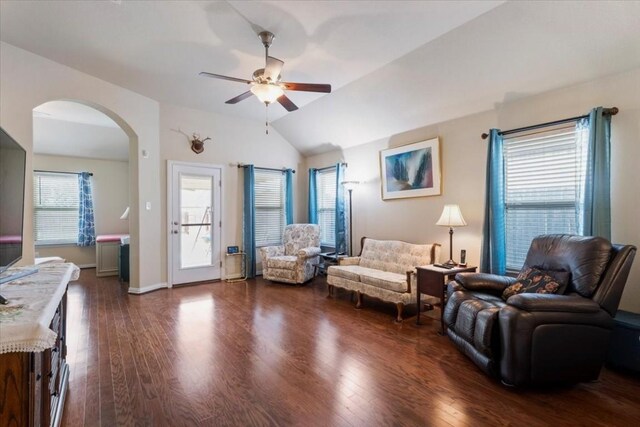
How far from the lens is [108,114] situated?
4.32 m

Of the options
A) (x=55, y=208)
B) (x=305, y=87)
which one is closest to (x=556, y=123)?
(x=305, y=87)

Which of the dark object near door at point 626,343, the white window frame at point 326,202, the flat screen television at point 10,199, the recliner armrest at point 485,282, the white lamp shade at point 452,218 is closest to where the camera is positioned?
the flat screen television at point 10,199

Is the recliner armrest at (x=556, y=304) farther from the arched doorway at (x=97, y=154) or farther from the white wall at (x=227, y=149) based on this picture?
the arched doorway at (x=97, y=154)

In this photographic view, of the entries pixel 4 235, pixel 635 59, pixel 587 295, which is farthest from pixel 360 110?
pixel 4 235

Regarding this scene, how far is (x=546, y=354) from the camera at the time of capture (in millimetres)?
2090

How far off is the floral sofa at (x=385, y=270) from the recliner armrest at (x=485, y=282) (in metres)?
0.76

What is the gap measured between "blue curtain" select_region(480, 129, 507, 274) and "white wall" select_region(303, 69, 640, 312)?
0.20 metres

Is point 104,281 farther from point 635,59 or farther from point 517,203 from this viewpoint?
point 635,59

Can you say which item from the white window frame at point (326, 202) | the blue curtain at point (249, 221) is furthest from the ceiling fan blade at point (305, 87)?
the blue curtain at point (249, 221)

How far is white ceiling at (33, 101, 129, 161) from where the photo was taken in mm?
5090

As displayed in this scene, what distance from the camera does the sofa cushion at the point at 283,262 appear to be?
522cm

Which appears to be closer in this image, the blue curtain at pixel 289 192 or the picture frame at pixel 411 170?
the picture frame at pixel 411 170

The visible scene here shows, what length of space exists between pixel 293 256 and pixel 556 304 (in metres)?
4.05

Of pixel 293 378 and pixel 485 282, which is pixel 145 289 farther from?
pixel 485 282
